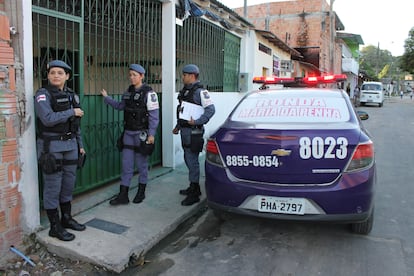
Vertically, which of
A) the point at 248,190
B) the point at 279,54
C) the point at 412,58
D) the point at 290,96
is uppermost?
the point at 412,58

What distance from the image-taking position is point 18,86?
3133 millimetres

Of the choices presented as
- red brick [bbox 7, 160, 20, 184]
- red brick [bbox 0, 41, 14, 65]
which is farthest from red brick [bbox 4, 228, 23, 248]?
red brick [bbox 0, 41, 14, 65]

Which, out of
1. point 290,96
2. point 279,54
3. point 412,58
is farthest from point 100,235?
point 412,58

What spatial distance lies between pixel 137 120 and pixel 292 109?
5.51ft

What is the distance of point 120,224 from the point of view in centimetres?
381

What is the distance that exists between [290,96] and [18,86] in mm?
2677

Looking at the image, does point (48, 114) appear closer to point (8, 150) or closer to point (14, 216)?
point (8, 150)

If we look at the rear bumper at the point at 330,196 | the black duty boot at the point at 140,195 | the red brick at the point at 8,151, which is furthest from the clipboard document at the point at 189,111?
the red brick at the point at 8,151

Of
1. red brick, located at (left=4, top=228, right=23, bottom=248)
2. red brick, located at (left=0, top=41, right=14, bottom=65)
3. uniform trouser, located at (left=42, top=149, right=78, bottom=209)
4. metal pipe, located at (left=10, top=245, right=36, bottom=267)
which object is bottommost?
metal pipe, located at (left=10, top=245, right=36, bottom=267)

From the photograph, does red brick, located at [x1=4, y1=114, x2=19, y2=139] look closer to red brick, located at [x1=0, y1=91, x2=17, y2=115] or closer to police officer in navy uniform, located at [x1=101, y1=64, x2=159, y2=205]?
red brick, located at [x1=0, y1=91, x2=17, y2=115]

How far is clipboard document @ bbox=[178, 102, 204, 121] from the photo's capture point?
4441 mm

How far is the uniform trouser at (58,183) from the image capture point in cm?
324

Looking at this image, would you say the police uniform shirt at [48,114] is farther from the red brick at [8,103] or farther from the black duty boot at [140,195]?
the black duty boot at [140,195]

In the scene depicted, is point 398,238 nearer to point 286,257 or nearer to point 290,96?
point 286,257
